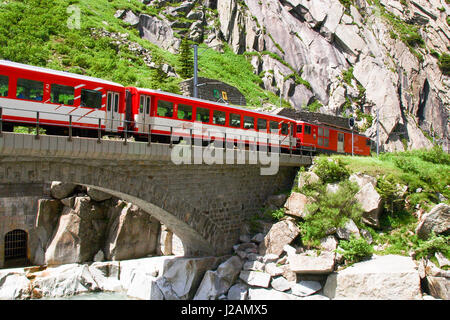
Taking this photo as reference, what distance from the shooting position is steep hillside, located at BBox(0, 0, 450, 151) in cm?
3903

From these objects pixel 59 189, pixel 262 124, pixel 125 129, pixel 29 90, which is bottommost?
pixel 59 189

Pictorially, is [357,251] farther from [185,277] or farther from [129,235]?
[129,235]

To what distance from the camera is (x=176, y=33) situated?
4659 cm

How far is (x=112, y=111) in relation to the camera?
13.6 m

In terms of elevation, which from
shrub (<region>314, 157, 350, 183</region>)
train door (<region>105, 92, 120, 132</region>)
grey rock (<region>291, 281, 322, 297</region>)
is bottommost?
grey rock (<region>291, 281, 322, 297</region>)

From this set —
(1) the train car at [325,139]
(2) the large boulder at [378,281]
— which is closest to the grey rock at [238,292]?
(2) the large boulder at [378,281]

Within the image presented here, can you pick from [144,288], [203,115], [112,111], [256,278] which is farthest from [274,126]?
[144,288]

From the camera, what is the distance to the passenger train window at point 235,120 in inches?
690

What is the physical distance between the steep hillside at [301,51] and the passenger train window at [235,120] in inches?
704

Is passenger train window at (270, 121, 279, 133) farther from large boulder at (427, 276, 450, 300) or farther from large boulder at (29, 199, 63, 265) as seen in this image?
large boulder at (29, 199, 63, 265)

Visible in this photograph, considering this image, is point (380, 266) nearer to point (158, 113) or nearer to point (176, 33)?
point (158, 113)

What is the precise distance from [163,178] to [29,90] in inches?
207

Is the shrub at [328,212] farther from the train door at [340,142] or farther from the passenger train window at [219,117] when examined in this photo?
the train door at [340,142]

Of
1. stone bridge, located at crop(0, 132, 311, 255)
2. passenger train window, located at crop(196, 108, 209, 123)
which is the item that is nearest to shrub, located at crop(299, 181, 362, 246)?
stone bridge, located at crop(0, 132, 311, 255)
